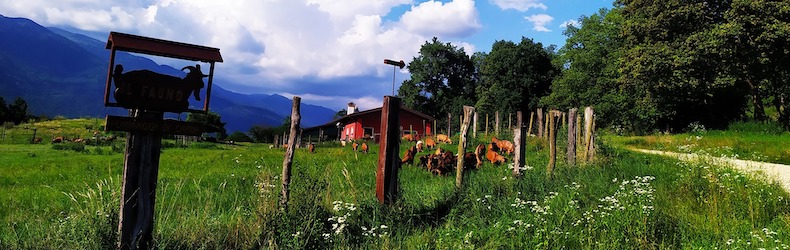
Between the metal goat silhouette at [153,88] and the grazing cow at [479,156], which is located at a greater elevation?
the metal goat silhouette at [153,88]

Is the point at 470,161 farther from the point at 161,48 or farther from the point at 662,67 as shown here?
the point at 662,67

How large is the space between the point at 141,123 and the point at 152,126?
12 cm

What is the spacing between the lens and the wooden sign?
459 centimetres

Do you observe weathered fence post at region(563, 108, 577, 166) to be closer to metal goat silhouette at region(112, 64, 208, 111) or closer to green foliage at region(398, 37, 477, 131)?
metal goat silhouette at region(112, 64, 208, 111)

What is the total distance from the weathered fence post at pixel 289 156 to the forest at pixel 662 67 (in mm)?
24985

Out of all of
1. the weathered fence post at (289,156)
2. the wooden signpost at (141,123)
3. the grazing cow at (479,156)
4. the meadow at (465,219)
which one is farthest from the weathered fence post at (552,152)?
the wooden signpost at (141,123)

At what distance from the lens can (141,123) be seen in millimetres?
4695

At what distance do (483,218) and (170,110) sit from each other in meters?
3.78

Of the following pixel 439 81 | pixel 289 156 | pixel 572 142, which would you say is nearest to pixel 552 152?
pixel 572 142

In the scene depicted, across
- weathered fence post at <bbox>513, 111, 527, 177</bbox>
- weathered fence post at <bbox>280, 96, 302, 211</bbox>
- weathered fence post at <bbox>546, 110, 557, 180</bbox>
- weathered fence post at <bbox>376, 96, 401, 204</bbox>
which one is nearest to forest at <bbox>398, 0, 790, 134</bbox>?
weathered fence post at <bbox>546, 110, 557, 180</bbox>

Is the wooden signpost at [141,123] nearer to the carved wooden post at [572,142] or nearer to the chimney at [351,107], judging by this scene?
A: the carved wooden post at [572,142]

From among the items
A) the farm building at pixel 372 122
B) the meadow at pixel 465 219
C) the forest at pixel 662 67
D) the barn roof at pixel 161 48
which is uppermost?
the forest at pixel 662 67

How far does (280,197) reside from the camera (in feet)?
18.5

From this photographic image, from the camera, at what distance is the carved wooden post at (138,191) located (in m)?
4.71
